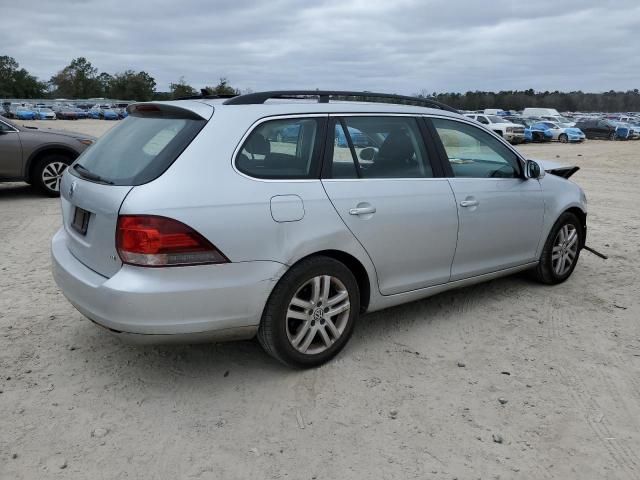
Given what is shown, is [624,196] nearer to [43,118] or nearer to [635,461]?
[635,461]

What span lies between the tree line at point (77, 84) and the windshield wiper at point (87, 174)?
11824 centimetres

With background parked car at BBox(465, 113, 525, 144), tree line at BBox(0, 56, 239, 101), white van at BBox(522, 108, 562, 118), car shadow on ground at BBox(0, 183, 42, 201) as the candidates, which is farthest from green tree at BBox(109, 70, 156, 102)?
car shadow on ground at BBox(0, 183, 42, 201)

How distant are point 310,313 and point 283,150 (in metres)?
0.99

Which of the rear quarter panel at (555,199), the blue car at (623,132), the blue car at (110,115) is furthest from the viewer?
the blue car at (110,115)

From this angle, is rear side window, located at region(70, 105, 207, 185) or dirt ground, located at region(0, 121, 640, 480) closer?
dirt ground, located at region(0, 121, 640, 480)

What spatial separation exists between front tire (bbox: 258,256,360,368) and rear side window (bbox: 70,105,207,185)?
94 centimetres

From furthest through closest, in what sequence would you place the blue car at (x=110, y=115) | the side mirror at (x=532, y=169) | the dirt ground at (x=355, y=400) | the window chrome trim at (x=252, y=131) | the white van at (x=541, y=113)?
the blue car at (x=110, y=115), the white van at (x=541, y=113), the side mirror at (x=532, y=169), the window chrome trim at (x=252, y=131), the dirt ground at (x=355, y=400)

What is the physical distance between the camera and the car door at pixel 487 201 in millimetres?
4273

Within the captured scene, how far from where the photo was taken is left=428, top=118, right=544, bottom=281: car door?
427cm

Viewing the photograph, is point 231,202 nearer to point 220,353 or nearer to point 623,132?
point 220,353

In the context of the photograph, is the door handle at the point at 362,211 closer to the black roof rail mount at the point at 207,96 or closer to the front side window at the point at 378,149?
the front side window at the point at 378,149

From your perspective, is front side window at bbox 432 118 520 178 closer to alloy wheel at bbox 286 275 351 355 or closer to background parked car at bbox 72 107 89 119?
alloy wheel at bbox 286 275 351 355

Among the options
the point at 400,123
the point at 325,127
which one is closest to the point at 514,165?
the point at 400,123

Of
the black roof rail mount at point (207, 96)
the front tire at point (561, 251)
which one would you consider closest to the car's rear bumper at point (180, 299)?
the black roof rail mount at point (207, 96)
